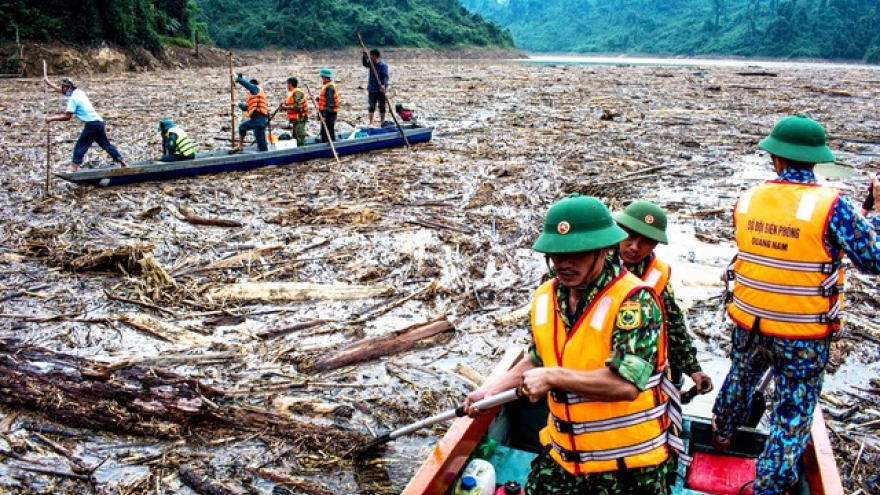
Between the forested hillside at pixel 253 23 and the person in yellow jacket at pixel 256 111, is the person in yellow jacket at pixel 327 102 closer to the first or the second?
the person in yellow jacket at pixel 256 111

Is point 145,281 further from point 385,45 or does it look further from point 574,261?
point 385,45

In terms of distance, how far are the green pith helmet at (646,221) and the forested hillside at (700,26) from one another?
77386 mm

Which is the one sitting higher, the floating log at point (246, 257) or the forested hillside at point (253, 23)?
the forested hillside at point (253, 23)

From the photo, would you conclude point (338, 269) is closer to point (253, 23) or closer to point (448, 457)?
point (448, 457)

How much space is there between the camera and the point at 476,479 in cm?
401

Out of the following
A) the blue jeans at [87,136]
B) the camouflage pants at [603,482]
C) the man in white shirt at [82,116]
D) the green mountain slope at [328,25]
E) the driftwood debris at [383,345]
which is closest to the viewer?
the camouflage pants at [603,482]

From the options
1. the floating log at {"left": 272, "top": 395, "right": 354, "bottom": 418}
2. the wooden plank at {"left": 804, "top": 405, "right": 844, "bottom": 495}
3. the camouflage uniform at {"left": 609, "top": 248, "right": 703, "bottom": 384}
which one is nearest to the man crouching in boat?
the camouflage uniform at {"left": 609, "top": 248, "right": 703, "bottom": 384}

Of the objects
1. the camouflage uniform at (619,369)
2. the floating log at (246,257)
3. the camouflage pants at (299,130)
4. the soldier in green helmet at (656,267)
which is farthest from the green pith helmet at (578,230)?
the camouflage pants at (299,130)

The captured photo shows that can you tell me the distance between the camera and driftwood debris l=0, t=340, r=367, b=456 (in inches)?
214

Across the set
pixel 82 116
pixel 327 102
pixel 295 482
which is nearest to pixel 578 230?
pixel 295 482

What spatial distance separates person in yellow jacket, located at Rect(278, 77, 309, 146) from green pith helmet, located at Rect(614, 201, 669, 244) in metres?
11.3

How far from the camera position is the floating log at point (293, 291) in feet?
26.2

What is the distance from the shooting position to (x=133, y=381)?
6066 mm

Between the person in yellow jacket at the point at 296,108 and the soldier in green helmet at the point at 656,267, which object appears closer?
the soldier in green helmet at the point at 656,267
